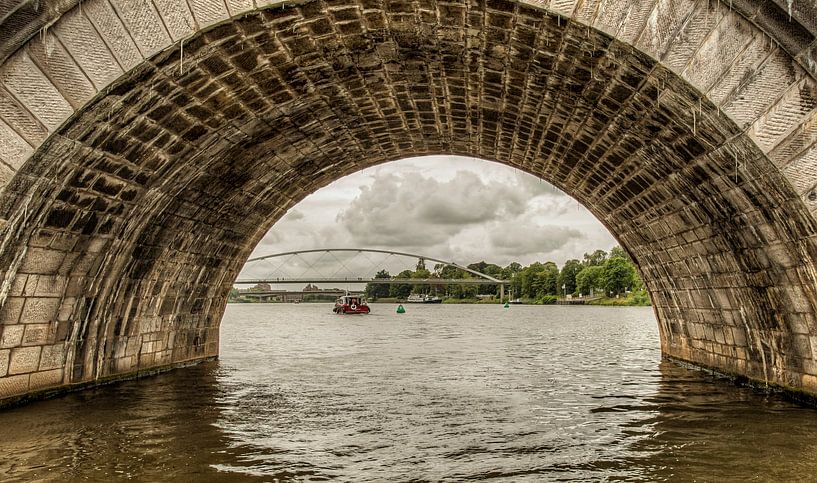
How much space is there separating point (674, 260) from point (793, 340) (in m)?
4.43

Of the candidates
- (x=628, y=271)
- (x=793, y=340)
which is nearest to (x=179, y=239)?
(x=793, y=340)

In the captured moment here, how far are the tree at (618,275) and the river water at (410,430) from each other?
12063 cm

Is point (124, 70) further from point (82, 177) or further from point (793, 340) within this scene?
point (793, 340)

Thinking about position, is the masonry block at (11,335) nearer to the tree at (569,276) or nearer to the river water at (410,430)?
the river water at (410,430)

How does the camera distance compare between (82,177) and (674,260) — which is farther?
(674,260)

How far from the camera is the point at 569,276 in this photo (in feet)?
548

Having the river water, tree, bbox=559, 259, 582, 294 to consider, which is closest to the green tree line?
tree, bbox=559, 259, 582, 294

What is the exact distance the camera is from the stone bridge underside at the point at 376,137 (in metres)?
8.30

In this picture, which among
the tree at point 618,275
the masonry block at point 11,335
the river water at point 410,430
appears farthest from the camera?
the tree at point 618,275

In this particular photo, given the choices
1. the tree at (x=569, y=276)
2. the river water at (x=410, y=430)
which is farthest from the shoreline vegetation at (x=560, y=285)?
the river water at (x=410, y=430)

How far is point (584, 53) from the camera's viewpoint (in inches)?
372

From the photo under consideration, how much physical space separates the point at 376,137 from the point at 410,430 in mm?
7640

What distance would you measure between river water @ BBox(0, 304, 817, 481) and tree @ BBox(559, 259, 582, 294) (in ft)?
495

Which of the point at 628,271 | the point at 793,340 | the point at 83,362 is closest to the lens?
the point at 793,340
